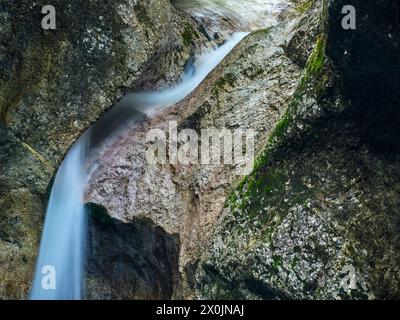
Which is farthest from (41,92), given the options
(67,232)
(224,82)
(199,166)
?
(224,82)

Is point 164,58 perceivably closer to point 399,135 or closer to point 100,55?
point 100,55

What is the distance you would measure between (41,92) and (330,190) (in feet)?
18.0

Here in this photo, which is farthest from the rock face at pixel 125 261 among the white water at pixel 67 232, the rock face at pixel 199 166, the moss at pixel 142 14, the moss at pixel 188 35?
the moss at pixel 188 35

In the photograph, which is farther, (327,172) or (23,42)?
(23,42)

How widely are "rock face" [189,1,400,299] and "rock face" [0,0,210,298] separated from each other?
11.6 ft

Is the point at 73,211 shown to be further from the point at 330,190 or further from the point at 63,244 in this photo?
the point at 330,190

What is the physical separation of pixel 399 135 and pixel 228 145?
3.08 meters

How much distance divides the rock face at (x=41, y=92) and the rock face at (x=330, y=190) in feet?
11.6

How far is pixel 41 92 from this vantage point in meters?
9.77

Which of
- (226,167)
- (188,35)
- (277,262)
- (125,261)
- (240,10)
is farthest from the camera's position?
(240,10)

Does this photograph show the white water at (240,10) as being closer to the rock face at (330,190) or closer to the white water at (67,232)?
the white water at (67,232)

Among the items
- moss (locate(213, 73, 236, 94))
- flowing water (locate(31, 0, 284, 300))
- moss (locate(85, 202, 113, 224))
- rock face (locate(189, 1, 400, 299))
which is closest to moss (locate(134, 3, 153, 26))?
flowing water (locate(31, 0, 284, 300))

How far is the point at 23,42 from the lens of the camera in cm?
977
